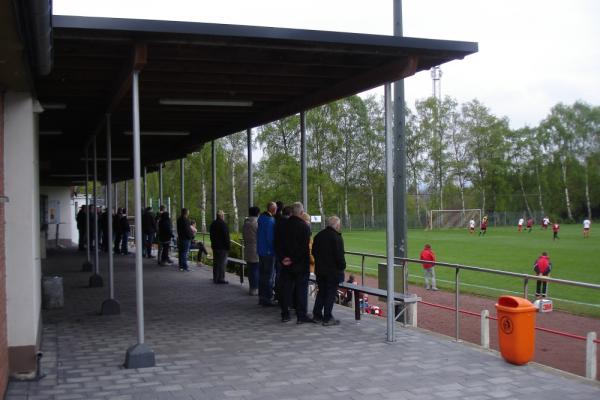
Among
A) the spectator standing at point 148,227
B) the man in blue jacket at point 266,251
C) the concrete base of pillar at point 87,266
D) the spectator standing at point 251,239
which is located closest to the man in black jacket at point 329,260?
Result: the man in blue jacket at point 266,251

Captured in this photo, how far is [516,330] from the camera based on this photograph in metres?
6.92

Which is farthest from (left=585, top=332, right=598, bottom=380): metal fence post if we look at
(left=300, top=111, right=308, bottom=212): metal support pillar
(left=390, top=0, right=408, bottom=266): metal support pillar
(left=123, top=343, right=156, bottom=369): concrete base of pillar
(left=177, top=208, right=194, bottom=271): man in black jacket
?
(left=177, top=208, right=194, bottom=271): man in black jacket

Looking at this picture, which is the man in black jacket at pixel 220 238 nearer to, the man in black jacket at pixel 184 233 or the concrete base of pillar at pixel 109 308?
the man in black jacket at pixel 184 233

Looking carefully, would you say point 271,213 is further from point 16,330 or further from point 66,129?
point 66,129

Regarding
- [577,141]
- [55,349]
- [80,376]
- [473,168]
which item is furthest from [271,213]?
[577,141]

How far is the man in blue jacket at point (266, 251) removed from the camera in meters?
10.4

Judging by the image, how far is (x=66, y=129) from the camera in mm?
13922

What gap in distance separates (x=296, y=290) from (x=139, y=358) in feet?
10.0

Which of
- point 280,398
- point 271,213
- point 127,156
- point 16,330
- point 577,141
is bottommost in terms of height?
point 280,398

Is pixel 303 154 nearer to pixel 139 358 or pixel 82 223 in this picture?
pixel 139 358

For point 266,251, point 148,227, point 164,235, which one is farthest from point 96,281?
point 148,227

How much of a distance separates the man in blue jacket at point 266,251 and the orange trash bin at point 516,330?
4.16m

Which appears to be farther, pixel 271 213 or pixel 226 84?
pixel 271 213

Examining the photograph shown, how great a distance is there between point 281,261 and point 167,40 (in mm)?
3819
